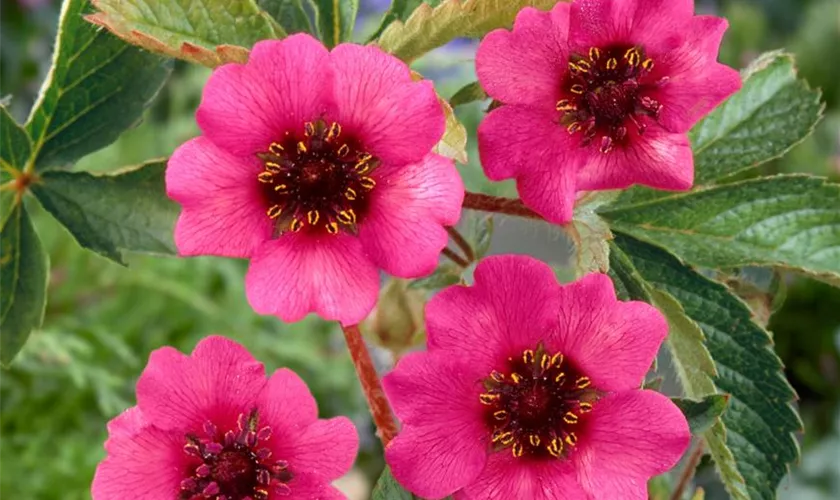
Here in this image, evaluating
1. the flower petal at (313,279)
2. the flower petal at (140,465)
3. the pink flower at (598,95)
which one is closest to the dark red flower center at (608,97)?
the pink flower at (598,95)

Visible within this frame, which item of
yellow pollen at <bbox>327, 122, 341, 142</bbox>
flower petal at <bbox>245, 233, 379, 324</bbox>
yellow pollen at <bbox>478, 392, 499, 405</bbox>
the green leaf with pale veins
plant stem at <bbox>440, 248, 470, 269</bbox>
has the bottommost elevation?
plant stem at <bbox>440, 248, 470, 269</bbox>

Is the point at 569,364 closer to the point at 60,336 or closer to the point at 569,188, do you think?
the point at 569,188

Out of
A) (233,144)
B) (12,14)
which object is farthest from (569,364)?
(12,14)

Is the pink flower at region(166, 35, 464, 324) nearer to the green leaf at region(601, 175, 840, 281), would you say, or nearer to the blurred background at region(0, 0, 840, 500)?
the green leaf at region(601, 175, 840, 281)

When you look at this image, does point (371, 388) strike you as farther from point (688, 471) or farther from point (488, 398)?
point (688, 471)

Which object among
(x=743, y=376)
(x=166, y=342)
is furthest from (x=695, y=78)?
(x=166, y=342)

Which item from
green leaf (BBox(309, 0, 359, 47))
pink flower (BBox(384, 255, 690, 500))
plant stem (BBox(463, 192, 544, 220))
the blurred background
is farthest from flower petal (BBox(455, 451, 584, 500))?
the blurred background
